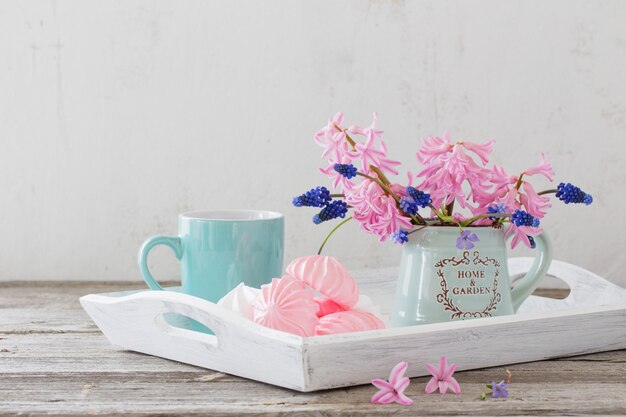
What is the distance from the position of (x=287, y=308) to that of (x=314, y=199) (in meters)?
0.11

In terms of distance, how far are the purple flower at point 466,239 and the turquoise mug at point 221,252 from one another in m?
0.20

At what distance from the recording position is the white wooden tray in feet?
2.02

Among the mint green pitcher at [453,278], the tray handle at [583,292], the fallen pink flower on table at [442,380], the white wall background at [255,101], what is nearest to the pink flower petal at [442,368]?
the fallen pink flower on table at [442,380]

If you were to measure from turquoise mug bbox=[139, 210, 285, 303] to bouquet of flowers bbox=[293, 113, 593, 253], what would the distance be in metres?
0.10

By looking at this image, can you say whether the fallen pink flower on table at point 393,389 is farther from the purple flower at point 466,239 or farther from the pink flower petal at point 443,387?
the purple flower at point 466,239

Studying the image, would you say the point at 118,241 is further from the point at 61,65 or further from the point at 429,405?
the point at 429,405

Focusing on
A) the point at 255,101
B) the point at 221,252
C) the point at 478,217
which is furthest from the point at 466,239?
the point at 255,101

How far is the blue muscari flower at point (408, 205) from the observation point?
0.74 meters

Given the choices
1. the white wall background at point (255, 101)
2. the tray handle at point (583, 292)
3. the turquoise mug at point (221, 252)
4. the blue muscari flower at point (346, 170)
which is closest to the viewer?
the blue muscari flower at point (346, 170)

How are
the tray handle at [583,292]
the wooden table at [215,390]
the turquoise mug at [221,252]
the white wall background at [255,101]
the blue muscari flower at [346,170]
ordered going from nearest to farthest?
1. the wooden table at [215,390]
2. the blue muscari flower at [346,170]
3. the turquoise mug at [221,252]
4. the tray handle at [583,292]
5. the white wall background at [255,101]

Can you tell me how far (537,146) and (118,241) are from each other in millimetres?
735

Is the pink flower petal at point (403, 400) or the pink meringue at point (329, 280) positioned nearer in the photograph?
the pink flower petal at point (403, 400)

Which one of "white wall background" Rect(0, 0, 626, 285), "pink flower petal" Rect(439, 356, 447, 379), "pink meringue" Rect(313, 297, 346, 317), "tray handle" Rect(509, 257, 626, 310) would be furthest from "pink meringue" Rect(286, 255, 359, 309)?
"white wall background" Rect(0, 0, 626, 285)

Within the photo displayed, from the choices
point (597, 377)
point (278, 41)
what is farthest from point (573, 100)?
point (597, 377)
